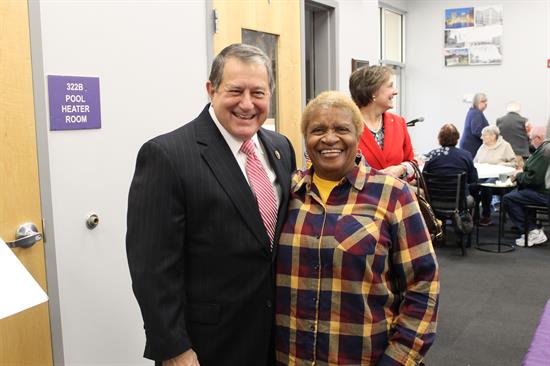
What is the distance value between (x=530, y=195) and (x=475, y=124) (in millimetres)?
2401

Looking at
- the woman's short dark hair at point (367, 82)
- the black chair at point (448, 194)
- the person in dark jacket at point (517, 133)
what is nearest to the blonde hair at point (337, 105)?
the woman's short dark hair at point (367, 82)

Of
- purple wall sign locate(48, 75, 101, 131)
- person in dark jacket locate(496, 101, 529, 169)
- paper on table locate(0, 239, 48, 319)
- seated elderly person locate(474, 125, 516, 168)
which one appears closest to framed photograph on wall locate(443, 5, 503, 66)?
person in dark jacket locate(496, 101, 529, 169)

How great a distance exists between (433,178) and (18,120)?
412cm

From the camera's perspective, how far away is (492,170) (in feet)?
20.3

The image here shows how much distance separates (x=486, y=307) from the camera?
3.92 meters

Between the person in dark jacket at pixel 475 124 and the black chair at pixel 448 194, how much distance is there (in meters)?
2.88

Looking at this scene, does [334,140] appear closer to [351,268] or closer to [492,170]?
[351,268]

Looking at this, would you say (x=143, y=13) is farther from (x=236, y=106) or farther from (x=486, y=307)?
(x=486, y=307)

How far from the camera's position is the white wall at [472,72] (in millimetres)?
8531

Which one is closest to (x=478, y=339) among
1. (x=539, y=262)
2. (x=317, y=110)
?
(x=539, y=262)

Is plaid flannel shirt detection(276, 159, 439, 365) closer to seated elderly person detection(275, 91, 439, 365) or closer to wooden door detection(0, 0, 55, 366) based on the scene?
seated elderly person detection(275, 91, 439, 365)

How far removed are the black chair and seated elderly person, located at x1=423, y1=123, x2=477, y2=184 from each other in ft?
0.31

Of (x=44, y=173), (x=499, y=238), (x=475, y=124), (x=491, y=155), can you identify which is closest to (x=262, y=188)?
(x=44, y=173)

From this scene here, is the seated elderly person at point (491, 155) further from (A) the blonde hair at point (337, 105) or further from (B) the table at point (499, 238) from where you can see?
(A) the blonde hair at point (337, 105)
